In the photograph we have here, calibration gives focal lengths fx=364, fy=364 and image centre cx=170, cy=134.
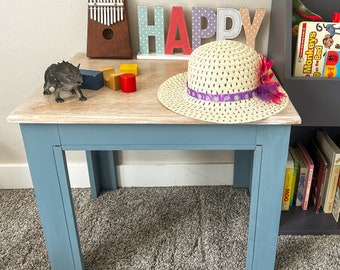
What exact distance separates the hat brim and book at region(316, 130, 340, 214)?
0.42 meters

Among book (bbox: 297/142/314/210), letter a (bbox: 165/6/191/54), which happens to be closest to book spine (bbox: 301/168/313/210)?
book (bbox: 297/142/314/210)

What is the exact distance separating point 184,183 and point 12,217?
690 millimetres

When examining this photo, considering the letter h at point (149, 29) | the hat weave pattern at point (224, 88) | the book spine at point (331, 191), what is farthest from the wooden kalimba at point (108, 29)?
the book spine at point (331, 191)

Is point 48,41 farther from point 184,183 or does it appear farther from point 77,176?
point 184,183

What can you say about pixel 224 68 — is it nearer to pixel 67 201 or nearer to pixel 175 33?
pixel 175 33

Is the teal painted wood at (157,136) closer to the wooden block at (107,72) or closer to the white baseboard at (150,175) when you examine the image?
the wooden block at (107,72)

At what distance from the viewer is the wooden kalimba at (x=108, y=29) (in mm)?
1176

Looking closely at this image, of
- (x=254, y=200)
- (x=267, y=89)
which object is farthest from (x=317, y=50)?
(x=254, y=200)

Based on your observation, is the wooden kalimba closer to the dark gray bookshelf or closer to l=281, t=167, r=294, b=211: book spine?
the dark gray bookshelf

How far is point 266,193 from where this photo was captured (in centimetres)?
95

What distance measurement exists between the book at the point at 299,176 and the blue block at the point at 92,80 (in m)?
0.75

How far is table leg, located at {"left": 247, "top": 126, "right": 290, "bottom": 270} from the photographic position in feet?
2.89

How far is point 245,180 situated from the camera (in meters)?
1.49

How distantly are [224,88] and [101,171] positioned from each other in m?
0.79
